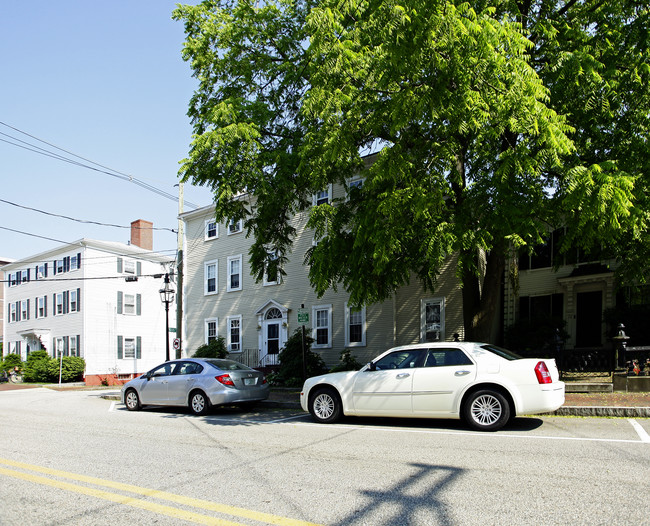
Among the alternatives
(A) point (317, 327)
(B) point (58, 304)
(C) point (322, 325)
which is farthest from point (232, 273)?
(B) point (58, 304)

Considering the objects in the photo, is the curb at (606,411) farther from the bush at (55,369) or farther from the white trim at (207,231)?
the bush at (55,369)

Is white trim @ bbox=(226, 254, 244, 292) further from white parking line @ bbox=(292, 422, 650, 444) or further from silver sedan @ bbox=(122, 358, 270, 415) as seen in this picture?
white parking line @ bbox=(292, 422, 650, 444)

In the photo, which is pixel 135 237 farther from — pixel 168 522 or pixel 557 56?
pixel 168 522

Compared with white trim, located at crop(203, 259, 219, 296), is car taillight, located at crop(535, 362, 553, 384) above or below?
below

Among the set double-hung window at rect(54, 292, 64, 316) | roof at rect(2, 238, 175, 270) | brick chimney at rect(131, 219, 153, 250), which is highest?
brick chimney at rect(131, 219, 153, 250)

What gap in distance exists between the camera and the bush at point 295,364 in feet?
70.5

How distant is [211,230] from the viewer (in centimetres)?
2995

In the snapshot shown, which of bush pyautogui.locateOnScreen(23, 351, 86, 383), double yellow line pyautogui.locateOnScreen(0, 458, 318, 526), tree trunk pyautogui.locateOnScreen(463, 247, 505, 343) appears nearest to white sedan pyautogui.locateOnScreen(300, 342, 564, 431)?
tree trunk pyautogui.locateOnScreen(463, 247, 505, 343)

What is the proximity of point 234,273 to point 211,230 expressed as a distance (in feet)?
10.7

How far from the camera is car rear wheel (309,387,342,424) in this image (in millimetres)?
10875

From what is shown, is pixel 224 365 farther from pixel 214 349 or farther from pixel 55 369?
pixel 55 369

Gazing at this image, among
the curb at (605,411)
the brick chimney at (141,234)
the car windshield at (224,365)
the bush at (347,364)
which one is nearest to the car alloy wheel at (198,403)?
the car windshield at (224,365)

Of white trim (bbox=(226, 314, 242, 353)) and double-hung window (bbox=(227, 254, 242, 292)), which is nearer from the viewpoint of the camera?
white trim (bbox=(226, 314, 242, 353))

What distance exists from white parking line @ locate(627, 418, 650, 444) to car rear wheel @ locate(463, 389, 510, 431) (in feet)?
6.56
